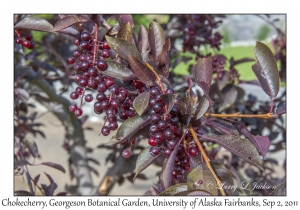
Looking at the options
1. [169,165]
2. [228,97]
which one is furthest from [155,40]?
[228,97]

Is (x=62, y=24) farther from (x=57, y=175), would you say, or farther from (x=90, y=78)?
(x=57, y=175)

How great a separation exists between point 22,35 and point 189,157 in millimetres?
638

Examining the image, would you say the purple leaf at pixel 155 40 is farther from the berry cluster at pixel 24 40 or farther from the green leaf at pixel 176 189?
the berry cluster at pixel 24 40

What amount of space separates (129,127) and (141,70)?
0.38ft

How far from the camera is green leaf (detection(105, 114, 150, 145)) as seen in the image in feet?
2.51

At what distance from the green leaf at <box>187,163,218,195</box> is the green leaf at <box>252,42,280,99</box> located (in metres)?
0.26

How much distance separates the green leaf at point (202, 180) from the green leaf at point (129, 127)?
14 cm

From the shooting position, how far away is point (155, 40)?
2.72 feet

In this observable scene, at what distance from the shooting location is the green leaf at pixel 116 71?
0.80 metres

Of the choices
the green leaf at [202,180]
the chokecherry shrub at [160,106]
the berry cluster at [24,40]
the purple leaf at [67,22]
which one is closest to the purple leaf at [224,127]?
the chokecherry shrub at [160,106]

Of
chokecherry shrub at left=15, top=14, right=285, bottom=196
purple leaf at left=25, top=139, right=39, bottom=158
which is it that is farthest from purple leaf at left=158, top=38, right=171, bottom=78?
purple leaf at left=25, top=139, right=39, bottom=158

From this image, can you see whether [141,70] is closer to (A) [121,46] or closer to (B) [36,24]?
(A) [121,46]

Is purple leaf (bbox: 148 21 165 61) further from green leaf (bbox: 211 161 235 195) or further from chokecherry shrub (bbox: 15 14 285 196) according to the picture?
green leaf (bbox: 211 161 235 195)
